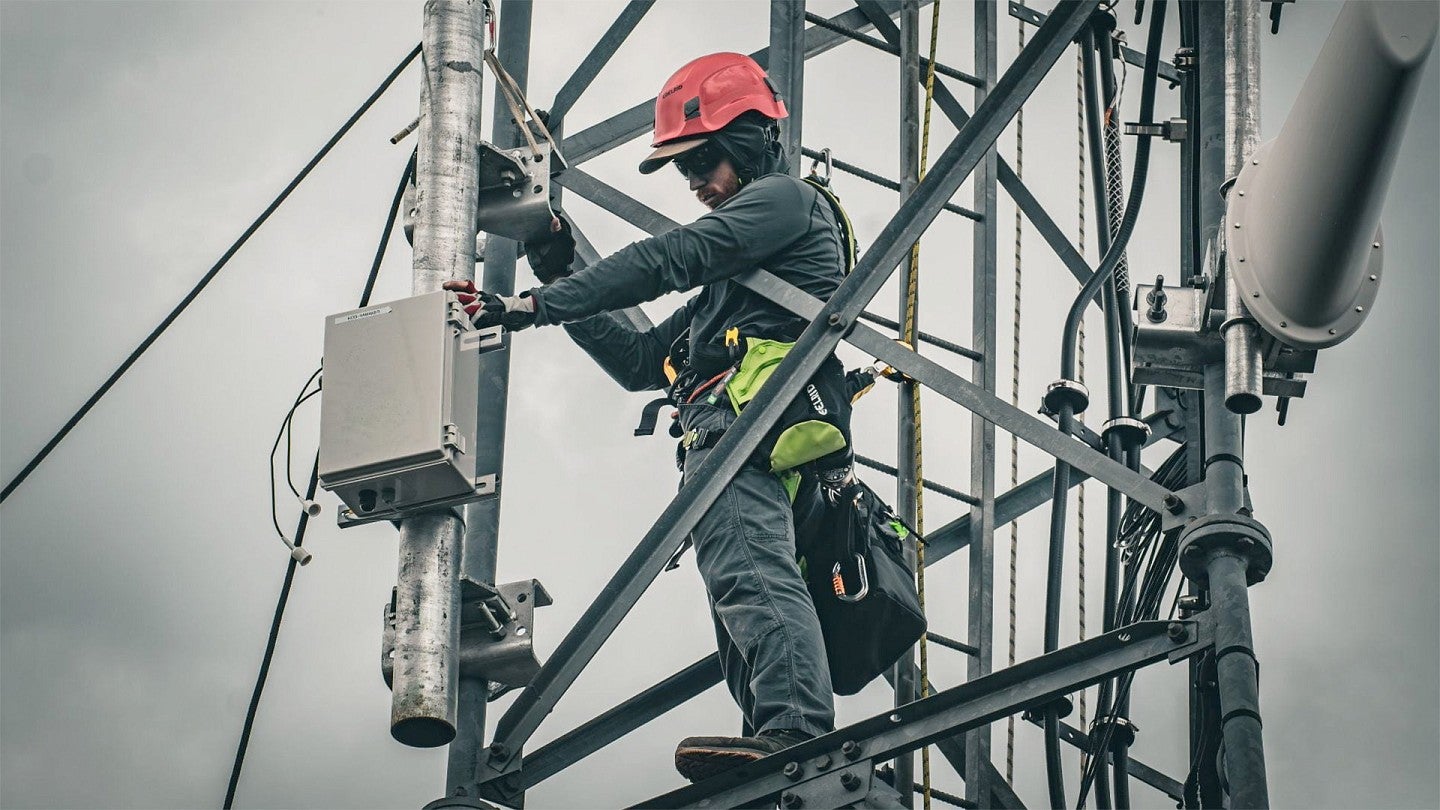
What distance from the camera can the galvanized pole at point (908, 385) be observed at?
8555 mm

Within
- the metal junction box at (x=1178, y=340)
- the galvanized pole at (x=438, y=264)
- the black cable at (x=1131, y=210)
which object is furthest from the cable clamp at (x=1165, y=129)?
the galvanized pole at (x=438, y=264)

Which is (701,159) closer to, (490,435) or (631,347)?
(631,347)

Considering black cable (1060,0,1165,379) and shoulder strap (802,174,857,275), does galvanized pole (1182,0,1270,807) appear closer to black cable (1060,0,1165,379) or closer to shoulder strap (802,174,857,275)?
black cable (1060,0,1165,379)

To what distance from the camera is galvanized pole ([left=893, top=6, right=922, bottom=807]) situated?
8.55m

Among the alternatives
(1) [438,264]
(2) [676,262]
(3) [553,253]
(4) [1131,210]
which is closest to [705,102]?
(3) [553,253]

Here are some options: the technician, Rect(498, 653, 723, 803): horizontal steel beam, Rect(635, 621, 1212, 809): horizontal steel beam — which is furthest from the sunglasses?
Rect(635, 621, 1212, 809): horizontal steel beam

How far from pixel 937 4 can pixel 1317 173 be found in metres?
4.16

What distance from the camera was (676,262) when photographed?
746 centimetres

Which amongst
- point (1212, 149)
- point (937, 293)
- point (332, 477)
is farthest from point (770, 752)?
point (937, 293)

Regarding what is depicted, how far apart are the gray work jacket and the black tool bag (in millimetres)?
669

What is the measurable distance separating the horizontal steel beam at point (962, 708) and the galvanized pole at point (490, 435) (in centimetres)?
90

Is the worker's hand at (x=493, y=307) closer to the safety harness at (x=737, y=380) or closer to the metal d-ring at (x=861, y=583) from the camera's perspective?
the safety harness at (x=737, y=380)

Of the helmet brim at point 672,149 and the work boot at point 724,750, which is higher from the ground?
the helmet brim at point 672,149

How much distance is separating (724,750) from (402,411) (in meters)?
1.43
